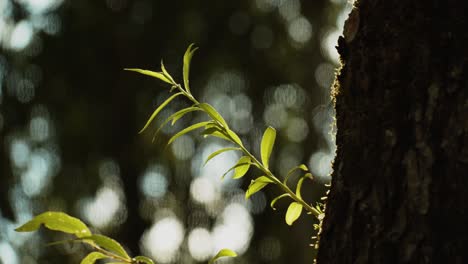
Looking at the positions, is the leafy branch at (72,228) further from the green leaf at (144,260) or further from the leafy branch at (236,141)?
the leafy branch at (236,141)

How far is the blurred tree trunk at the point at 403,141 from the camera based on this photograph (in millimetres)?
572

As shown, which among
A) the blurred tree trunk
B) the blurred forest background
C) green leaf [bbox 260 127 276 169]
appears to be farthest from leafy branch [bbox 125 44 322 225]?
the blurred forest background

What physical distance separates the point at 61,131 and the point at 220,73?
1204 millimetres

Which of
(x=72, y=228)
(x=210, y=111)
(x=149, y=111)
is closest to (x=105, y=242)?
(x=72, y=228)

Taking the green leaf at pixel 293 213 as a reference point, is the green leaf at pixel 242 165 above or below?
above

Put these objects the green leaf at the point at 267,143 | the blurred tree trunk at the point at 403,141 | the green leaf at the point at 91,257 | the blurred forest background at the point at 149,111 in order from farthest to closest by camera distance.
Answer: the blurred forest background at the point at 149,111 → the green leaf at the point at 267,143 → the green leaf at the point at 91,257 → the blurred tree trunk at the point at 403,141

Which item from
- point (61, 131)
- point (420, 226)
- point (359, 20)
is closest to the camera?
point (420, 226)

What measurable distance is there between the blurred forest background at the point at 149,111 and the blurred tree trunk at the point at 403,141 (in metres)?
3.98

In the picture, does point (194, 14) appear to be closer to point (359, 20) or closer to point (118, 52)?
point (118, 52)

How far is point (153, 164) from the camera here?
501 cm

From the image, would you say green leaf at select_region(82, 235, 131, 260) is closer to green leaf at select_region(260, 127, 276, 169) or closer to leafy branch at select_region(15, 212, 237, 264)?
leafy branch at select_region(15, 212, 237, 264)

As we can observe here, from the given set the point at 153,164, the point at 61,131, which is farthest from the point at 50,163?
the point at 153,164

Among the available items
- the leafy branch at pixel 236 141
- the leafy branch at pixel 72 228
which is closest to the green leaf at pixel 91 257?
the leafy branch at pixel 72 228

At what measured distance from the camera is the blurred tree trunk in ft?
1.88
